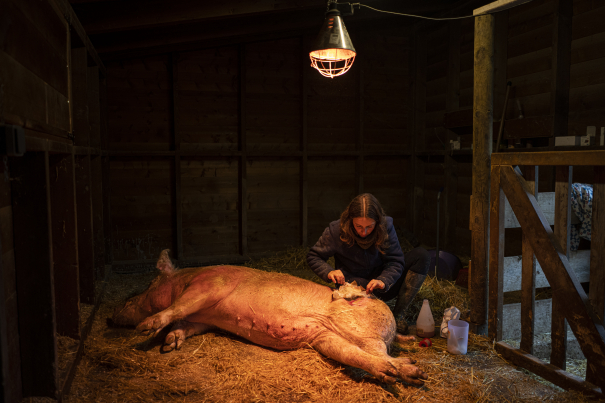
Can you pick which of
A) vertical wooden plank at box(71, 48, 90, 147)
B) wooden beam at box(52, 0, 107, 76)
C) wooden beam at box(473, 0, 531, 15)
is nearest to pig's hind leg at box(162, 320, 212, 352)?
vertical wooden plank at box(71, 48, 90, 147)

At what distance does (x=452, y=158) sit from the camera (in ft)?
23.1

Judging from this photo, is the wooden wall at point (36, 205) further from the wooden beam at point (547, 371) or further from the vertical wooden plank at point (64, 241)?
the wooden beam at point (547, 371)

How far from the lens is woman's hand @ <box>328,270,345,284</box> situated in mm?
3559

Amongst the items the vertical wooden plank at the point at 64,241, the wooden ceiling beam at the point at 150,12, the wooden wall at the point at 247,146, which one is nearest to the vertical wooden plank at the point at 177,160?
the wooden wall at the point at 247,146

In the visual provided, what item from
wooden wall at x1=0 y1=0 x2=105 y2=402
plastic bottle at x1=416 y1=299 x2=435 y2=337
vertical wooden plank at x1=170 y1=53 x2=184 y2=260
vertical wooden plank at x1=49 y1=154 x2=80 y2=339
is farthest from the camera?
vertical wooden plank at x1=170 y1=53 x2=184 y2=260

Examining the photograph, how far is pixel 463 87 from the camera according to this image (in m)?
6.89

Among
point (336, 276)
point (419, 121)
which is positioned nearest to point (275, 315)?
point (336, 276)

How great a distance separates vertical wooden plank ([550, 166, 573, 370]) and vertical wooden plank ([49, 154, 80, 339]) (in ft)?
11.2

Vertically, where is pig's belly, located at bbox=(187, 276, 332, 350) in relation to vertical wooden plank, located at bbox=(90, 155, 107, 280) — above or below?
below

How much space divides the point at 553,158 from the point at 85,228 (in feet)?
13.2

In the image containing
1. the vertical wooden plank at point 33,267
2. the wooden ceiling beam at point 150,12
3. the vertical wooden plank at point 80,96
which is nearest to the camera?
the vertical wooden plank at point 33,267

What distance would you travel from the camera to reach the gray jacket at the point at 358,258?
12.5 feet

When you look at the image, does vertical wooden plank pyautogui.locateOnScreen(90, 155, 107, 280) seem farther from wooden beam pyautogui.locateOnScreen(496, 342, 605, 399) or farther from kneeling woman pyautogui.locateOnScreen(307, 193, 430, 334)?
wooden beam pyautogui.locateOnScreen(496, 342, 605, 399)

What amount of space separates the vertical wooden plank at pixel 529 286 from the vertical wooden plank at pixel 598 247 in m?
0.46
